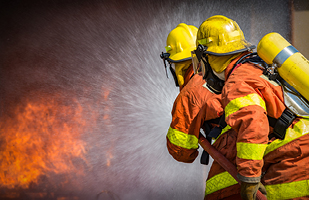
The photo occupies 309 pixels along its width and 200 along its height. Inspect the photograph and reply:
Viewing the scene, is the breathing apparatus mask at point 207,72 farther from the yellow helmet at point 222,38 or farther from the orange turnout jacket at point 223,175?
the orange turnout jacket at point 223,175

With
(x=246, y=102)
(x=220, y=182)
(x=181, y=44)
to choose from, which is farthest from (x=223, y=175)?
(x=181, y=44)

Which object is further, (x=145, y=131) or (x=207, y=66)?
(x=145, y=131)

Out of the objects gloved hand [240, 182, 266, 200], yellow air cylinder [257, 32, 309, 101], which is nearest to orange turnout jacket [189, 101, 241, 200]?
gloved hand [240, 182, 266, 200]

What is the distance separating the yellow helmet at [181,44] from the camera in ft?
10.0

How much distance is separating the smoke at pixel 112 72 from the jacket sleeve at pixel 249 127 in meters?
3.43

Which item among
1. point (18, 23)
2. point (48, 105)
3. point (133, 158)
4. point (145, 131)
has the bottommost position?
point (133, 158)

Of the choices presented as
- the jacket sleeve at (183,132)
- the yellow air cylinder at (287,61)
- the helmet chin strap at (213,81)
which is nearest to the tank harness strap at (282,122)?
the yellow air cylinder at (287,61)

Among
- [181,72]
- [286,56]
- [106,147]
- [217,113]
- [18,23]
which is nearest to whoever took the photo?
[286,56]

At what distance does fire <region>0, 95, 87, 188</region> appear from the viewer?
4.78 metres

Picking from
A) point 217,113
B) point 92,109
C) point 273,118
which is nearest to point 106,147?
point 92,109

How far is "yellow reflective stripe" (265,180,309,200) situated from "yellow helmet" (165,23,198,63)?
5.44 feet

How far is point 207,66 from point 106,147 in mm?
3227

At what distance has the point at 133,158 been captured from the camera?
5078 mm

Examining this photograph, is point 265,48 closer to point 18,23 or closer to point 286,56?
point 286,56
